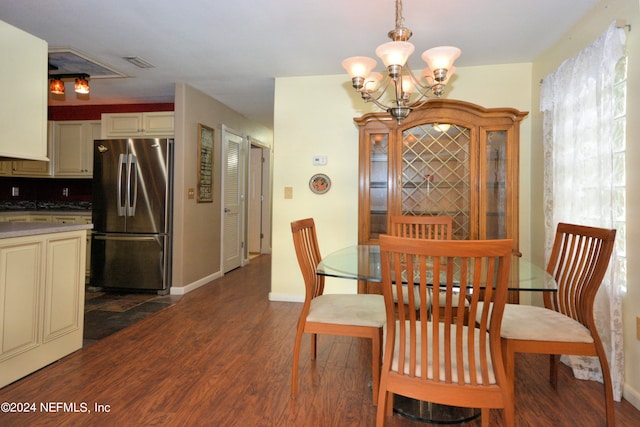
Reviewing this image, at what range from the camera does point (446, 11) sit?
2461 millimetres

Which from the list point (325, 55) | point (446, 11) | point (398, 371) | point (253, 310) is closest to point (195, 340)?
point (253, 310)

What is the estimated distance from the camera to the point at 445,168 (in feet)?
10.7

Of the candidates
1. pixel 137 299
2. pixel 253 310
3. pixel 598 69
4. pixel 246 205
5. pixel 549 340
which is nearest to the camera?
pixel 549 340

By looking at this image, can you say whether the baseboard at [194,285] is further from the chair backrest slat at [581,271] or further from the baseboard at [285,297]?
the chair backrest slat at [581,271]

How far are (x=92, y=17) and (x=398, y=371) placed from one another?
3025 millimetres

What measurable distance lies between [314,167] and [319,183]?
180 mm

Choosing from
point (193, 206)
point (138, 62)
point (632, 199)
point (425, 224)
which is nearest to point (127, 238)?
point (193, 206)

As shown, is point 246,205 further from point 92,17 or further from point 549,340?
point 549,340

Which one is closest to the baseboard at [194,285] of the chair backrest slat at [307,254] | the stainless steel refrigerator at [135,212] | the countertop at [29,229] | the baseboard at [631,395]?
the stainless steel refrigerator at [135,212]

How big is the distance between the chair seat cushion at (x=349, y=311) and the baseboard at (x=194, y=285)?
2.39m

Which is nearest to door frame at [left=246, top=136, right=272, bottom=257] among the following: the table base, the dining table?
the dining table

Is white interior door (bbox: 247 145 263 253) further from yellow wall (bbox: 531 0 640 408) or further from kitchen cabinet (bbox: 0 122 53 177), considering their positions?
yellow wall (bbox: 531 0 640 408)

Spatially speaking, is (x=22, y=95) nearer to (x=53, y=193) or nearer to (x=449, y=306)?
(x=449, y=306)

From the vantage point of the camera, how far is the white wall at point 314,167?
3.74m
